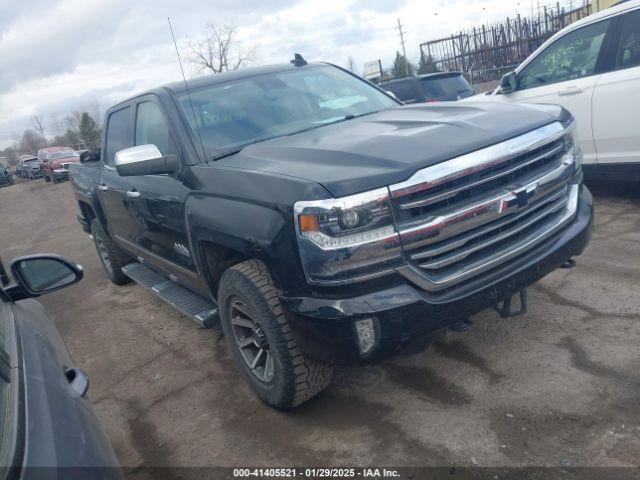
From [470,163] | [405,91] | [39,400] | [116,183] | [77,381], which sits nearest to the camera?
[39,400]

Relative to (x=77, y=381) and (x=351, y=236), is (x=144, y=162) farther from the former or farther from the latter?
(x=77, y=381)

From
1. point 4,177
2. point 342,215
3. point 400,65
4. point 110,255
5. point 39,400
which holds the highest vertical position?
point 400,65

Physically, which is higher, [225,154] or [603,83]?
[225,154]

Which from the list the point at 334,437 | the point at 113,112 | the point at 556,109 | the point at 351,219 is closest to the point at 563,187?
the point at 556,109

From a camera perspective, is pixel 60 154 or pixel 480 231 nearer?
pixel 480 231

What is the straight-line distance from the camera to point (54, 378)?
1762 mm

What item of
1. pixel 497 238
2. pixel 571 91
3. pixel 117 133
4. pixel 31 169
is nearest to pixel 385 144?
pixel 497 238

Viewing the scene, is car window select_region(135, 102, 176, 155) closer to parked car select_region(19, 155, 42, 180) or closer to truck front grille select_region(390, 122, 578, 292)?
truck front grille select_region(390, 122, 578, 292)

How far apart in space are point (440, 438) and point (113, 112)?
168 inches

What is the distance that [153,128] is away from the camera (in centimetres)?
417

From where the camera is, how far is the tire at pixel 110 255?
20.0 feet

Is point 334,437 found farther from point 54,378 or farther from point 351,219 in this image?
point 54,378

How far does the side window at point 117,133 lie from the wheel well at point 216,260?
74.3 inches

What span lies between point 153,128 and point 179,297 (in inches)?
51.1
